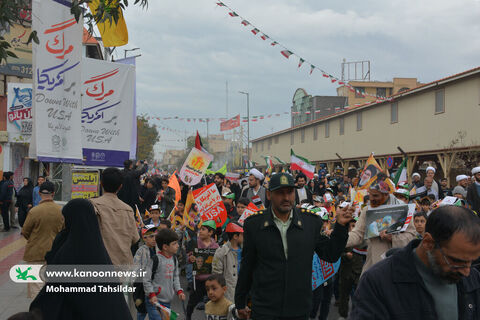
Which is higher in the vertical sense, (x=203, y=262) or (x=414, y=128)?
(x=414, y=128)

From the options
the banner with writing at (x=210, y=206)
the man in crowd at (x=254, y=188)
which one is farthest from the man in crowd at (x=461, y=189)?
the banner with writing at (x=210, y=206)

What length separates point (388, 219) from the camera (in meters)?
5.14

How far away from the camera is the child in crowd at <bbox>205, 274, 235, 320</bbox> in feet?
17.6

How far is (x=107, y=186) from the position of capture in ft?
17.0

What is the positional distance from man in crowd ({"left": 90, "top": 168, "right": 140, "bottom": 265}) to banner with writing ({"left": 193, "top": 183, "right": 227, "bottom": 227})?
12.7 ft

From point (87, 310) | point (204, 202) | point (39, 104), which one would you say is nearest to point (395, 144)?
point (204, 202)

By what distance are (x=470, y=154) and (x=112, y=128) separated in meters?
16.8

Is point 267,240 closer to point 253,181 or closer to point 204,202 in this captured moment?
point 204,202

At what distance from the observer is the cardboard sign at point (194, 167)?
12.6 meters

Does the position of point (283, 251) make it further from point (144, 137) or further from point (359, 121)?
point (144, 137)

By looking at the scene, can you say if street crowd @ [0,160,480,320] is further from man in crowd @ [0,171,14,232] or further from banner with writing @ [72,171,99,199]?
man in crowd @ [0,171,14,232]

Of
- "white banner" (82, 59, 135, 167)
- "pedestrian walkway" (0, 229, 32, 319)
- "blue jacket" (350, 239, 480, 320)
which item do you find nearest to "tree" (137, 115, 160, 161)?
"pedestrian walkway" (0, 229, 32, 319)

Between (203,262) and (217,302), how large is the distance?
140 centimetres

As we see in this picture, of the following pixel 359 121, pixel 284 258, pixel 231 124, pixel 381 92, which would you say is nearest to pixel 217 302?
pixel 284 258
